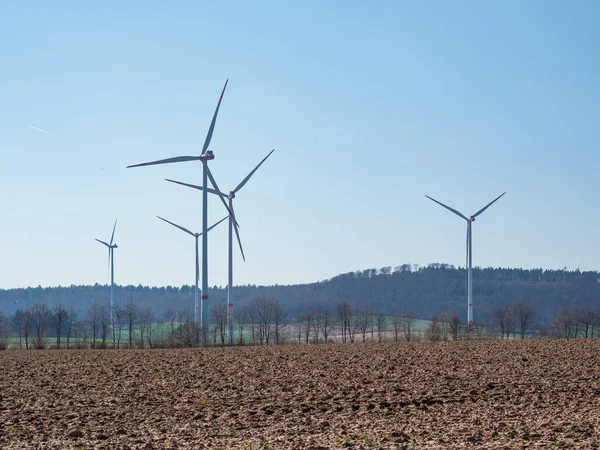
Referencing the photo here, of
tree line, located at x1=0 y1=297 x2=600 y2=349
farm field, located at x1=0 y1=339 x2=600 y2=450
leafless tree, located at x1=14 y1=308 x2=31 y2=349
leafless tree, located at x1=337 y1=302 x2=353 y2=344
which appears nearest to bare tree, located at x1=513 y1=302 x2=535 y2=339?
tree line, located at x1=0 y1=297 x2=600 y2=349

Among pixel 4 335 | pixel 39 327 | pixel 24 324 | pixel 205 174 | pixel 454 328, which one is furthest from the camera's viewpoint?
pixel 4 335

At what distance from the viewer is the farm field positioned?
64.5 ft

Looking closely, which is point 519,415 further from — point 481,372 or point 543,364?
point 543,364

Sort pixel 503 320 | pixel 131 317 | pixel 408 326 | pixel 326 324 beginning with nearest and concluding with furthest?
pixel 131 317
pixel 503 320
pixel 408 326
pixel 326 324

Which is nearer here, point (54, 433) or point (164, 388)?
point (54, 433)

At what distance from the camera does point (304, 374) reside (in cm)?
3406

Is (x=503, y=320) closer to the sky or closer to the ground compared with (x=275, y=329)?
closer to the sky

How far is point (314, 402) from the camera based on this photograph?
26.2 metres

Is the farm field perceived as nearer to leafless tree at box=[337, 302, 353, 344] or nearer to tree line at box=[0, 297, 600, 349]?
tree line at box=[0, 297, 600, 349]

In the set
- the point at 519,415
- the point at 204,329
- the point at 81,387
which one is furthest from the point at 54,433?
the point at 204,329

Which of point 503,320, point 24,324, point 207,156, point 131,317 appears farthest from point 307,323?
point 207,156

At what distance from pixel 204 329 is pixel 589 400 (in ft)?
146

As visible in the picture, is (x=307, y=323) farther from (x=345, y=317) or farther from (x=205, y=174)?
(x=205, y=174)

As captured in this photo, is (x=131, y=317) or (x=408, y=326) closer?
(x=131, y=317)
